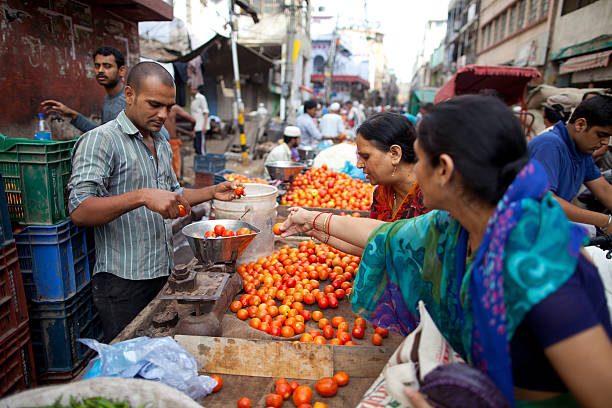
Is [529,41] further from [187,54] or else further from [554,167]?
[554,167]

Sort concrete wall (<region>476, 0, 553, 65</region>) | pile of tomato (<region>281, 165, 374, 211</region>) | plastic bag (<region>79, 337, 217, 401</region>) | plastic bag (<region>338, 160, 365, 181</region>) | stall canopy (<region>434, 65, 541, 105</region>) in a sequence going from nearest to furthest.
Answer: plastic bag (<region>79, 337, 217, 401</region>), pile of tomato (<region>281, 165, 374, 211</region>), plastic bag (<region>338, 160, 365, 181</region>), stall canopy (<region>434, 65, 541, 105</region>), concrete wall (<region>476, 0, 553, 65</region>)

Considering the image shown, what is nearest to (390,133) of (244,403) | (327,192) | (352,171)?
(244,403)

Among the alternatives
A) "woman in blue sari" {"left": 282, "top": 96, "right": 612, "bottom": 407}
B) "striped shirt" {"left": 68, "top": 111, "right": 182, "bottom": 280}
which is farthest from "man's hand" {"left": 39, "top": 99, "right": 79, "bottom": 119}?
"woman in blue sari" {"left": 282, "top": 96, "right": 612, "bottom": 407}

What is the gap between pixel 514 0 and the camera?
20469 millimetres

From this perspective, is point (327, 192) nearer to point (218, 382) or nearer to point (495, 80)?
point (218, 382)

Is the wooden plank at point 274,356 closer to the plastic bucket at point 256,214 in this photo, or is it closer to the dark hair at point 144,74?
the plastic bucket at point 256,214

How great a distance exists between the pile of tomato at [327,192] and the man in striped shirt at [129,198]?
276cm

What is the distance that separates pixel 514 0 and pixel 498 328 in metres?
25.2

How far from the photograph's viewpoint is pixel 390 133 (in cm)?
263

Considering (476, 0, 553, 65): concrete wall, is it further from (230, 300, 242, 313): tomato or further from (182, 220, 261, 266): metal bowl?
→ (230, 300, 242, 313): tomato

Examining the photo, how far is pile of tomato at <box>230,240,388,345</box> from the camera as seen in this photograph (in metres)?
2.57

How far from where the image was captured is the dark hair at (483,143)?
1164 mm

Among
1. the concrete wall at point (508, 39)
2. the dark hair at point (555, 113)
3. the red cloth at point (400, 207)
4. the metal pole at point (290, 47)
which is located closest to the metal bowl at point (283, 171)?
the red cloth at point (400, 207)

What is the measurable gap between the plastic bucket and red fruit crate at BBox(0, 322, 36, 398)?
1.66 meters
